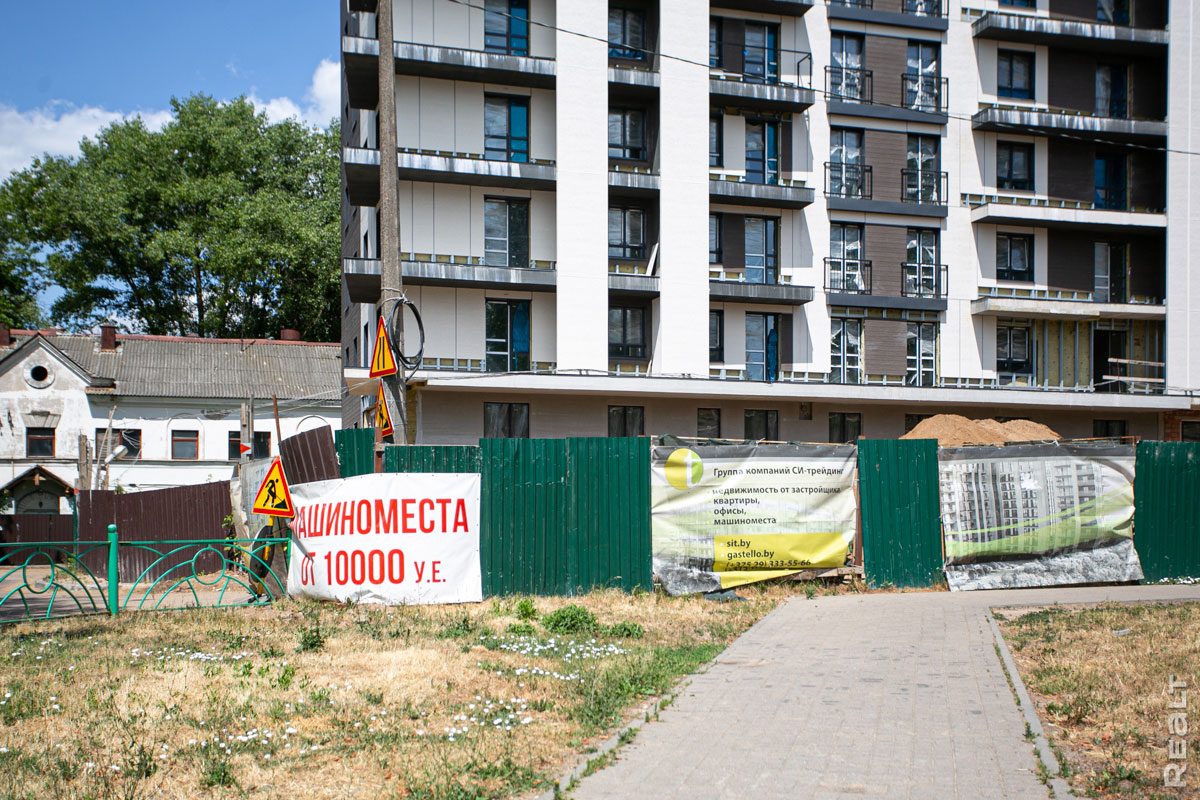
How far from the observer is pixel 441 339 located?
2691 centimetres

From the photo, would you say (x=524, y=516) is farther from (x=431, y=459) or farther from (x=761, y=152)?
(x=761, y=152)

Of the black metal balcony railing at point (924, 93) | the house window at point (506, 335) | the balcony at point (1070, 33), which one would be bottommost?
the house window at point (506, 335)

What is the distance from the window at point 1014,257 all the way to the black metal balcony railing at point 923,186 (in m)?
2.41

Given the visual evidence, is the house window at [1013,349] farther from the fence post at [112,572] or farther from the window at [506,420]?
the fence post at [112,572]

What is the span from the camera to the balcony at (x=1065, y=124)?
30.0 metres

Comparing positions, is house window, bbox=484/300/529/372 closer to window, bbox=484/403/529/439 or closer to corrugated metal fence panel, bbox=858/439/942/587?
window, bbox=484/403/529/439

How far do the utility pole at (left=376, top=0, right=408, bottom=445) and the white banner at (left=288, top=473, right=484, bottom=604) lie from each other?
2.78 ft

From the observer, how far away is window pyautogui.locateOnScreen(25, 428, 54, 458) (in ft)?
132

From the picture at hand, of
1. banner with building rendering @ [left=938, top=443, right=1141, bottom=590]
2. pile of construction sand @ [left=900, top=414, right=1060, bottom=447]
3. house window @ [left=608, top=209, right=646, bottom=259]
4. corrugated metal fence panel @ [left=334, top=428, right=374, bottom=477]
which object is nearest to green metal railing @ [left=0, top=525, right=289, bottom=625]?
corrugated metal fence panel @ [left=334, top=428, right=374, bottom=477]

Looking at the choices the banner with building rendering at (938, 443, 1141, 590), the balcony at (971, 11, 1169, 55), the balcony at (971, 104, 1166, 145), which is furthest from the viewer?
the balcony at (971, 104, 1166, 145)

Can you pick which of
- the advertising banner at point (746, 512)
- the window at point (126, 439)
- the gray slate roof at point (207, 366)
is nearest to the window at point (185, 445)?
the window at point (126, 439)

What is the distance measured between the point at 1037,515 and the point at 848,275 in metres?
15.5

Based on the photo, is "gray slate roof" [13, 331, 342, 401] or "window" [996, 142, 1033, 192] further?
"gray slate roof" [13, 331, 342, 401]

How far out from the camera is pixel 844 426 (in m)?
29.9
